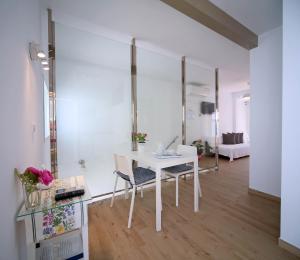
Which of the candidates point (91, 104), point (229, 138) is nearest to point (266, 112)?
point (91, 104)

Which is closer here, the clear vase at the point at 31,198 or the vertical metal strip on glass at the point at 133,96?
the clear vase at the point at 31,198

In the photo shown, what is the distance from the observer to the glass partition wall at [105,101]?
2.41 metres

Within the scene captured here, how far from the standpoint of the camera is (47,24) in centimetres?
205

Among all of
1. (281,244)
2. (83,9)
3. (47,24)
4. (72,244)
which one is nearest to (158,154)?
(72,244)

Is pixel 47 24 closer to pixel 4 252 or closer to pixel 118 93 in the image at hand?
pixel 118 93

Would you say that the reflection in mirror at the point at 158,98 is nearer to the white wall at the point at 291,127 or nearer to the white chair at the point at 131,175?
the white chair at the point at 131,175

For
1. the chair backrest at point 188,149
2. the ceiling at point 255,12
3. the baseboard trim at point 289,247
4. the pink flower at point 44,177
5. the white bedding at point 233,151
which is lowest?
the baseboard trim at point 289,247

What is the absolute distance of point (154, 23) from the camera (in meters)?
2.23

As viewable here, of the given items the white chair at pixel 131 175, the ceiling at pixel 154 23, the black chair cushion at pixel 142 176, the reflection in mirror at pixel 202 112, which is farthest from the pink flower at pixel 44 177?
the reflection in mirror at pixel 202 112

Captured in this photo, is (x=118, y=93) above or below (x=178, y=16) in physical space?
below

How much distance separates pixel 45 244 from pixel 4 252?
37cm

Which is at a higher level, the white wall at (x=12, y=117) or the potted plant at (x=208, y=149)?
the white wall at (x=12, y=117)

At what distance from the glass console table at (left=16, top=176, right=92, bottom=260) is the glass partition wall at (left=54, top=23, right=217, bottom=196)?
139 cm

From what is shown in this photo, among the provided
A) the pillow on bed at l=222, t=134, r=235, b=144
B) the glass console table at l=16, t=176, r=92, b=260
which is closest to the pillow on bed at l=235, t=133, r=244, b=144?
the pillow on bed at l=222, t=134, r=235, b=144
